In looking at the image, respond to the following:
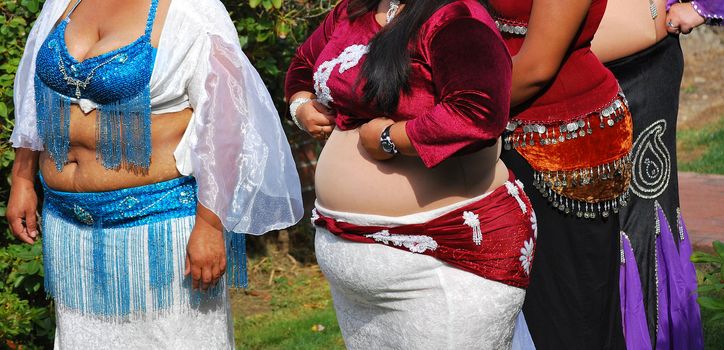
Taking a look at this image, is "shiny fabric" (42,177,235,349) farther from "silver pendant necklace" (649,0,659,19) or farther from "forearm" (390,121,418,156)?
"silver pendant necklace" (649,0,659,19)

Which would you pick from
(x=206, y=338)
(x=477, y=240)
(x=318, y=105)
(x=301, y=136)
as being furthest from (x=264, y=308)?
(x=477, y=240)

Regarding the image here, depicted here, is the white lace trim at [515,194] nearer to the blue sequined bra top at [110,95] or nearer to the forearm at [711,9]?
the blue sequined bra top at [110,95]

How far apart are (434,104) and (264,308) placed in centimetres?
340

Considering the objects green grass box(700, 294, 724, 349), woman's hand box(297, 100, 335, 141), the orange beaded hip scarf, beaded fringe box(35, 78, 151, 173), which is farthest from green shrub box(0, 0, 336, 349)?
green grass box(700, 294, 724, 349)

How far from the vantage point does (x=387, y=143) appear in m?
2.57

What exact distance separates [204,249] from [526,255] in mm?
984

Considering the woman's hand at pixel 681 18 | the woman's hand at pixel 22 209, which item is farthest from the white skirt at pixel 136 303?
the woman's hand at pixel 681 18

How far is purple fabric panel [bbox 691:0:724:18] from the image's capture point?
396cm

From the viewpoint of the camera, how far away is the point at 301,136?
6.17 metres

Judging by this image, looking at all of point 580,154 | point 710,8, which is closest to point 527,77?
point 580,154

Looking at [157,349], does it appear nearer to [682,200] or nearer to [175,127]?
[175,127]

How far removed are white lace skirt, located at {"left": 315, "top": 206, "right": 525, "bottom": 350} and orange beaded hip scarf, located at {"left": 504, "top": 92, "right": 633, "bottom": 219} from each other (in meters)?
0.57

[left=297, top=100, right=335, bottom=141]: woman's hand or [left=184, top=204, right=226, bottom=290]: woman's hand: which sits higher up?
[left=297, top=100, right=335, bottom=141]: woman's hand

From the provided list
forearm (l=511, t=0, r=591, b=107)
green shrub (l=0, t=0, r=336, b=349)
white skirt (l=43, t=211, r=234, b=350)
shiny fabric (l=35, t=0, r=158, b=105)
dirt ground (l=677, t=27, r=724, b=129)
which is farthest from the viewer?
dirt ground (l=677, t=27, r=724, b=129)
